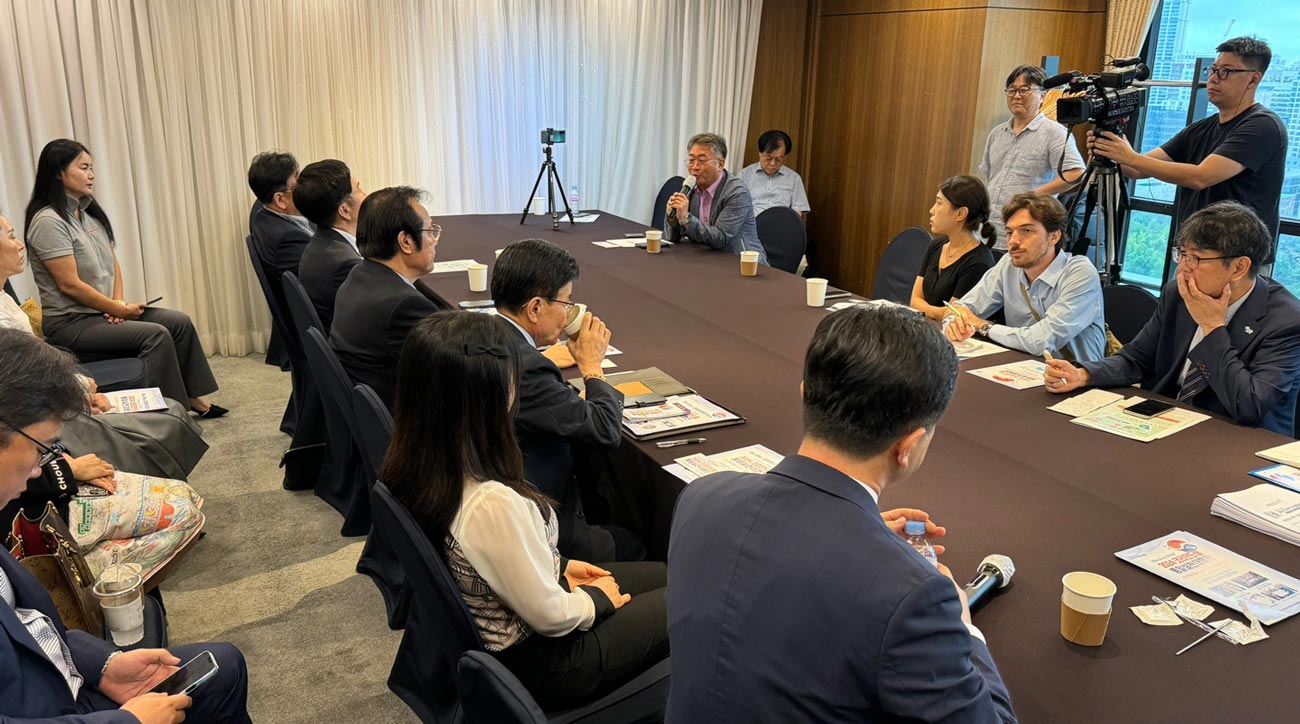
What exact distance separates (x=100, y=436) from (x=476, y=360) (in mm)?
1847

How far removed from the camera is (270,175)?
4355 millimetres

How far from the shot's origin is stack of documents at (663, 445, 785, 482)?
2.10 m

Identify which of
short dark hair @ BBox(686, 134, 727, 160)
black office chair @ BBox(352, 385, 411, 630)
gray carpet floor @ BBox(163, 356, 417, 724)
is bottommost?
gray carpet floor @ BBox(163, 356, 417, 724)

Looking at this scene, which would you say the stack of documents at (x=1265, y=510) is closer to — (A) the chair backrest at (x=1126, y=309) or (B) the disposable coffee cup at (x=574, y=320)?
(A) the chair backrest at (x=1126, y=309)

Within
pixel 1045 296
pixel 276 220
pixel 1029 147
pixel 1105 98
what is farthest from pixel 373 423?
pixel 1029 147

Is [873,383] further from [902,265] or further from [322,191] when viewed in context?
[902,265]

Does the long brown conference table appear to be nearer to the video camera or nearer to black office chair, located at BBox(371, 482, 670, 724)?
black office chair, located at BBox(371, 482, 670, 724)

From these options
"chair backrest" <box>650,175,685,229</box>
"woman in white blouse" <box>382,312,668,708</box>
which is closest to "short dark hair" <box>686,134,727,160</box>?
"chair backrest" <box>650,175,685,229</box>

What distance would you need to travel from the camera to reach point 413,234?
3039mm

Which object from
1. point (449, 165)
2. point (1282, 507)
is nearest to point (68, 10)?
point (449, 165)

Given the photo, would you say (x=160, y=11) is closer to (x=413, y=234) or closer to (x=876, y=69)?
(x=413, y=234)

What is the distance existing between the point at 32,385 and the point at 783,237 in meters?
4.14

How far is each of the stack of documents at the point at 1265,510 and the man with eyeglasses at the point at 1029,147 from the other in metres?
2.99

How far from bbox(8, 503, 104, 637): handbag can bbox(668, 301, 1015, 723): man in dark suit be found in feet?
4.83
